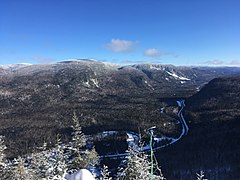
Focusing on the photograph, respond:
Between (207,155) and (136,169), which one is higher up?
(136,169)

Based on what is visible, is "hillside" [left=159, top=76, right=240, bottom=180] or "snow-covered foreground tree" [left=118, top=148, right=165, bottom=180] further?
"hillside" [left=159, top=76, right=240, bottom=180]

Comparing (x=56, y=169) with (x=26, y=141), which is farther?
(x=26, y=141)

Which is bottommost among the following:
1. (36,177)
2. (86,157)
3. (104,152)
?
(104,152)

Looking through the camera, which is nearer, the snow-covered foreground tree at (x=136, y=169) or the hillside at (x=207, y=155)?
the snow-covered foreground tree at (x=136, y=169)

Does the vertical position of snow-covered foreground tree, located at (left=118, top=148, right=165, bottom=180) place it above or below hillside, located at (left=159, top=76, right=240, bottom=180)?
above

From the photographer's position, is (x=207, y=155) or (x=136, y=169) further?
(x=207, y=155)

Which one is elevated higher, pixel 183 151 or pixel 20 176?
pixel 20 176

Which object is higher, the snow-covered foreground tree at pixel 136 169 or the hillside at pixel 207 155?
the snow-covered foreground tree at pixel 136 169

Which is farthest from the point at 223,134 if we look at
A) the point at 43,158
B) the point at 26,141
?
the point at 43,158

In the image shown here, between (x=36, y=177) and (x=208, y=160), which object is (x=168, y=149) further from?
(x=36, y=177)

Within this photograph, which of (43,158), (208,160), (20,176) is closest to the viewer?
(20,176)

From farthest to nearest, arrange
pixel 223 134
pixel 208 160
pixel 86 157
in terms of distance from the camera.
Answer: pixel 223 134 → pixel 208 160 → pixel 86 157
